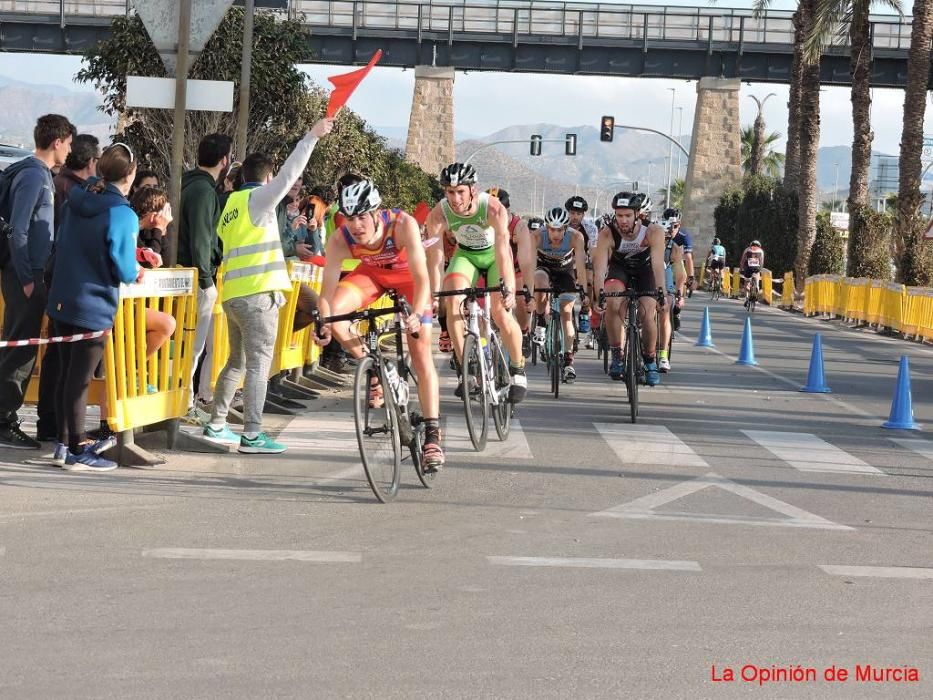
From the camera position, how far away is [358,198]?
8.89 m

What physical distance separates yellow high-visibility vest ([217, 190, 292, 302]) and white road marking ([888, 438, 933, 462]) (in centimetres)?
532

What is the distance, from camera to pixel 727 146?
76188 mm

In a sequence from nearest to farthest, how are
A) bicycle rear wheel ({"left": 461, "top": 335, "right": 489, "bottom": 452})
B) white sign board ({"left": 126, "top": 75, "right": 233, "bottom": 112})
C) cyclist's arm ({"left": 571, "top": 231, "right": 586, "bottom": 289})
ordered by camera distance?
1. bicycle rear wheel ({"left": 461, "top": 335, "right": 489, "bottom": 452})
2. white sign board ({"left": 126, "top": 75, "right": 233, "bottom": 112})
3. cyclist's arm ({"left": 571, "top": 231, "right": 586, "bottom": 289})

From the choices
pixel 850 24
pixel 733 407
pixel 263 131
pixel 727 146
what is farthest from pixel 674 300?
pixel 727 146

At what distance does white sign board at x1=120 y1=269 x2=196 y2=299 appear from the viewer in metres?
9.77

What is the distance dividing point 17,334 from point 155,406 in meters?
0.98

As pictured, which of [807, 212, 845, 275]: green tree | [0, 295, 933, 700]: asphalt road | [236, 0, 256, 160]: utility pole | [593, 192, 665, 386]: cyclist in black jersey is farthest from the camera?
[807, 212, 845, 275]: green tree

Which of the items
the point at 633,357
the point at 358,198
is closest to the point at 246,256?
the point at 358,198

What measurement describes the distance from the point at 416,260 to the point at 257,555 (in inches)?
101

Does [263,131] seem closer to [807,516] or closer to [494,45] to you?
[807,516]

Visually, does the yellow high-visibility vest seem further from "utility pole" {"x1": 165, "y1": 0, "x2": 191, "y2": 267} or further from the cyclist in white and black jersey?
the cyclist in white and black jersey

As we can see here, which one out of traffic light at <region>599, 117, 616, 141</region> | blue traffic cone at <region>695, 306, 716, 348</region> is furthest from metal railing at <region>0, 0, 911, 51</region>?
blue traffic cone at <region>695, 306, 716, 348</region>

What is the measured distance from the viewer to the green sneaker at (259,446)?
10586mm

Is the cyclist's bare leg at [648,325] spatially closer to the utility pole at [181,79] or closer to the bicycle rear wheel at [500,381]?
the bicycle rear wheel at [500,381]
